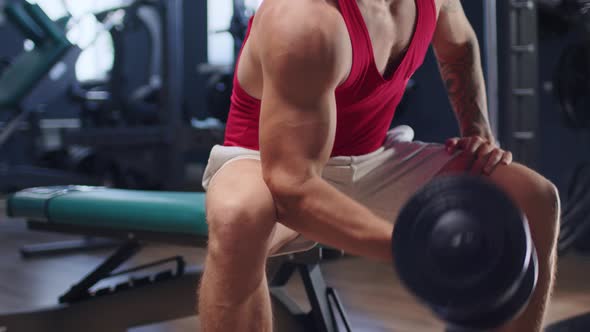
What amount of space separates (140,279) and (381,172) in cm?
77

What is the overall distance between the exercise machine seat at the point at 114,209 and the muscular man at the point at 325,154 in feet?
1.30

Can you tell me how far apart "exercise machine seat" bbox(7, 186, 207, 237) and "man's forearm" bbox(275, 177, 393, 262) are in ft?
2.21

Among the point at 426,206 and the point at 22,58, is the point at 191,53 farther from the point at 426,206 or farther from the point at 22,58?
the point at 426,206

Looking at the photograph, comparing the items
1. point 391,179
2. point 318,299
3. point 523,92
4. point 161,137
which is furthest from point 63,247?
point 391,179

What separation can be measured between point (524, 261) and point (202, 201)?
103 centimetres

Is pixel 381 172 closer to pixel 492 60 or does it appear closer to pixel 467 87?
pixel 467 87

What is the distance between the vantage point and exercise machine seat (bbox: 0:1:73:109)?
416 cm

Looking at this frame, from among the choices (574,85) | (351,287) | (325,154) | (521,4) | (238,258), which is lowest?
(351,287)

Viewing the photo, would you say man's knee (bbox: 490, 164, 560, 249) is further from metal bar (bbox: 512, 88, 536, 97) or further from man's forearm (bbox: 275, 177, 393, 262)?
metal bar (bbox: 512, 88, 536, 97)

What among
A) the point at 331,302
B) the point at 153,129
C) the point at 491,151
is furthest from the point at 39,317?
the point at 153,129

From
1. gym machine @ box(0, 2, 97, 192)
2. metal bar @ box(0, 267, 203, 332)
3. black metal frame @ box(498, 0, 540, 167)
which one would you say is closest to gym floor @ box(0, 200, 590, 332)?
metal bar @ box(0, 267, 203, 332)

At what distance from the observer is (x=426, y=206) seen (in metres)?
0.73

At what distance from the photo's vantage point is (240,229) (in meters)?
0.97

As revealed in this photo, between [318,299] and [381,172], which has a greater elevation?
[381,172]
